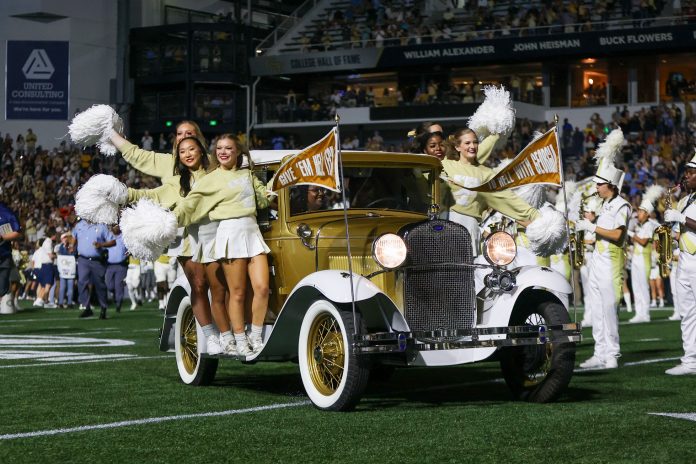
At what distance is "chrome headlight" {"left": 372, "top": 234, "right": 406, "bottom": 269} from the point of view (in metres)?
8.80

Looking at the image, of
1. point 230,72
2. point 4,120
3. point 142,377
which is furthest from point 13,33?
point 142,377

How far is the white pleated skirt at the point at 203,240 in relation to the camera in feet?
33.2

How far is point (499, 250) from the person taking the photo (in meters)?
9.08

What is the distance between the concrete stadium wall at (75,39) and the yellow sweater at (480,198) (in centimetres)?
4162

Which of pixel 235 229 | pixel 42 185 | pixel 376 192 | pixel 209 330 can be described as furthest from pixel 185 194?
pixel 42 185

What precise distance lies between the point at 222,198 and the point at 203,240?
436mm

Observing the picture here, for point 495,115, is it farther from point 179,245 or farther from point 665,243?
point 179,245

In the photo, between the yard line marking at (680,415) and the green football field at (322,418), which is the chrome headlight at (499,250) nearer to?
the green football field at (322,418)

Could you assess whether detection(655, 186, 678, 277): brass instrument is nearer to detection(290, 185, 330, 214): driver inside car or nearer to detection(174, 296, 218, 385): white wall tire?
detection(290, 185, 330, 214): driver inside car

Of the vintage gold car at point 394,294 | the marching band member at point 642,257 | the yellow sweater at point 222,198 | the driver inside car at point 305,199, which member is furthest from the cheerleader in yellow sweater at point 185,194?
the marching band member at point 642,257

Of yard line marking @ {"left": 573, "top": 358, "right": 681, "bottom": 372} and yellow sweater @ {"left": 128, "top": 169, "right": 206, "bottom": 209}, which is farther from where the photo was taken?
yard line marking @ {"left": 573, "top": 358, "right": 681, "bottom": 372}

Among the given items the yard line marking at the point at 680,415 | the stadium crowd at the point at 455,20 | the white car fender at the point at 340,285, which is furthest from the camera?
the stadium crowd at the point at 455,20

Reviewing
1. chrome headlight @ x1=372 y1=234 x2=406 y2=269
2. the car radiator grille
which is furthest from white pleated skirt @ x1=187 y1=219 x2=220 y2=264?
the car radiator grille

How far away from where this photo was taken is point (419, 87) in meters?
53.9
